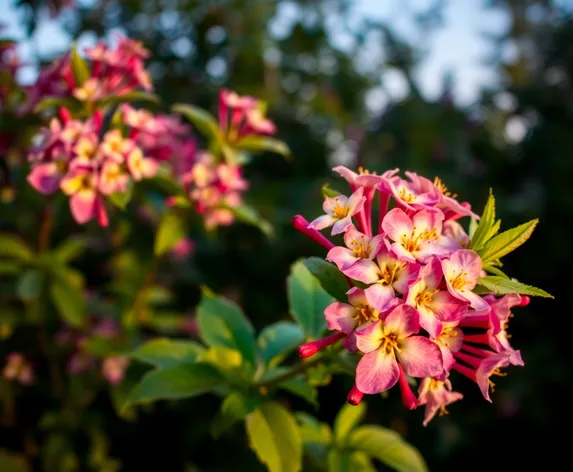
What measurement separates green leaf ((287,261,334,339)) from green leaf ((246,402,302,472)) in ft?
0.65

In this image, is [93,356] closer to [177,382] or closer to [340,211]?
[177,382]

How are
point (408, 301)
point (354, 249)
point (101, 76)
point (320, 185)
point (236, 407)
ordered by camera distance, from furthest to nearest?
1. point (320, 185)
2. point (101, 76)
3. point (236, 407)
4. point (354, 249)
5. point (408, 301)

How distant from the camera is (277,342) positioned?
1.44 metres

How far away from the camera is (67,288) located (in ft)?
6.36

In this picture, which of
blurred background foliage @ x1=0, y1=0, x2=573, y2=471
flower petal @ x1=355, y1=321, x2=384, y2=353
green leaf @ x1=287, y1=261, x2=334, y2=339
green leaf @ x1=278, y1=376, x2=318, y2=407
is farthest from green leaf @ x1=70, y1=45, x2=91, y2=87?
flower petal @ x1=355, y1=321, x2=384, y2=353

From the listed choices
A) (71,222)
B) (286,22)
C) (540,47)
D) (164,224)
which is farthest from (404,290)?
(540,47)

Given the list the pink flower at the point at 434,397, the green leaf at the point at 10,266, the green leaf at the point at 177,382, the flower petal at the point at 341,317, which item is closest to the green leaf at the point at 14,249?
the green leaf at the point at 10,266

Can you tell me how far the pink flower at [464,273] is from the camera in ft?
3.11

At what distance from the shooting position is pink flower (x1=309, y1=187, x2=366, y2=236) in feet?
3.38

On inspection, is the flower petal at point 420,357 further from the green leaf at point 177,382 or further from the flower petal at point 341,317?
the green leaf at point 177,382

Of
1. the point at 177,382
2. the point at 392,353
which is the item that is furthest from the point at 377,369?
the point at 177,382

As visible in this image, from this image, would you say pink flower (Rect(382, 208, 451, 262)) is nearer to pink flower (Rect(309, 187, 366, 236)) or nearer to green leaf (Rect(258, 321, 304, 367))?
pink flower (Rect(309, 187, 366, 236))

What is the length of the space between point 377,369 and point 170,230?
103 centimetres

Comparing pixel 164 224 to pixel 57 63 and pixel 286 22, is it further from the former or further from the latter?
pixel 286 22
